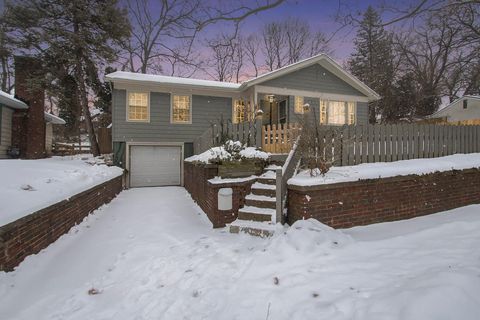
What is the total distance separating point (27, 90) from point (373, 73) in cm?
3114

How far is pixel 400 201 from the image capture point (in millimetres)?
5398

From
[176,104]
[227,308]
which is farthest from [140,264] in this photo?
[176,104]

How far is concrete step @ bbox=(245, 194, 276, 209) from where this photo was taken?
532 centimetres

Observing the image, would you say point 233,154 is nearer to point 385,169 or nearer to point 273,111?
point 385,169

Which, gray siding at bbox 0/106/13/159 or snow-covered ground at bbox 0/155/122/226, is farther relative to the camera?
gray siding at bbox 0/106/13/159

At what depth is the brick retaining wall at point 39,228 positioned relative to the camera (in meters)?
3.36

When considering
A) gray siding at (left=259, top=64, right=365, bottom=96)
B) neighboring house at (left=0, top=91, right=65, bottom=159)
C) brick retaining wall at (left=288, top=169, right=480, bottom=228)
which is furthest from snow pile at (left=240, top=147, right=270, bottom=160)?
neighboring house at (left=0, top=91, right=65, bottom=159)

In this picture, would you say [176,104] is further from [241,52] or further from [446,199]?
[241,52]

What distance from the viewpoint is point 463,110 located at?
76.1 feet

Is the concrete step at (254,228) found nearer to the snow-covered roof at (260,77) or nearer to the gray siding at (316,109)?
the gray siding at (316,109)

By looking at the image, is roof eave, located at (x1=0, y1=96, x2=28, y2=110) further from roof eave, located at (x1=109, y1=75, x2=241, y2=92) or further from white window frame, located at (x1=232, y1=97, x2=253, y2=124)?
white window frame, located at (x1=232, y1=97, x2=253, y2=124)

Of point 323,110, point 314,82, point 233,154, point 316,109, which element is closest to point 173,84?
point 314,82

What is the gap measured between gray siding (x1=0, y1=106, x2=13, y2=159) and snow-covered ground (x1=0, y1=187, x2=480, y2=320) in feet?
38.6

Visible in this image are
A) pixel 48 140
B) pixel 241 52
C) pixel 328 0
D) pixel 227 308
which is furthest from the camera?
pixel 241 52
